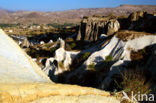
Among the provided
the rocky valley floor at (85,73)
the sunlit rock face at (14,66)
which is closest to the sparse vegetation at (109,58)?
the rocky valley floor at (85,73)

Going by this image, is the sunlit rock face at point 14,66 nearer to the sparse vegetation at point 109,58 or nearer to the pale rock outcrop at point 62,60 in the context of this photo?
the sparse vegetation at point 109,58

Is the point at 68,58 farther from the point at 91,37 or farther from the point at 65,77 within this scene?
the point at 91,37

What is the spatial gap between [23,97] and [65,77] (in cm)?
1956

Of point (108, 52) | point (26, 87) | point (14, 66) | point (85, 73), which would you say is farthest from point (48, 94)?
point (108, 52)

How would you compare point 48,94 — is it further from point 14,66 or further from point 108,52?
point 108,52

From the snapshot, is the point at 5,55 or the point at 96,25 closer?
the point at 5,55

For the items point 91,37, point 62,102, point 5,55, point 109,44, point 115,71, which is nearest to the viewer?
point 62,102

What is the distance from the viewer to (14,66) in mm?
4184

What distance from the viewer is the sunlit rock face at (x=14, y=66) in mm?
3666

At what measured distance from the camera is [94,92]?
466 centimetres

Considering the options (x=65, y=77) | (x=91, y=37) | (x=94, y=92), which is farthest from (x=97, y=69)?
(x=91, y=37)

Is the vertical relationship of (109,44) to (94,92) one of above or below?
below

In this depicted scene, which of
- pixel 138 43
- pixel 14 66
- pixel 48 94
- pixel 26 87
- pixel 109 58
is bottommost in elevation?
pixel 109 58

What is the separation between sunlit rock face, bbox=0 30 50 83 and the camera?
12.0 feet
